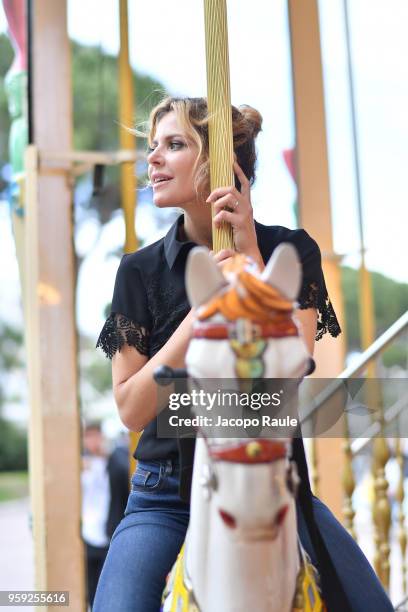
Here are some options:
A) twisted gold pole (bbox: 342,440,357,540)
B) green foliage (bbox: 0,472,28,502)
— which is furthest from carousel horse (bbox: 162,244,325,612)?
green foliage (bbox: 0,472,28,502)

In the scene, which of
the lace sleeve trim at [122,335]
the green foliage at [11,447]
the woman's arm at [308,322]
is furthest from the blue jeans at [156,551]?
the green foliage at [11,447]

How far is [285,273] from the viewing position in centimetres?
139

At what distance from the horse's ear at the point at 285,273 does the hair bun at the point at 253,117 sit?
2.85ft

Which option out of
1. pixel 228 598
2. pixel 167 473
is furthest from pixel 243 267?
pixel 167 473

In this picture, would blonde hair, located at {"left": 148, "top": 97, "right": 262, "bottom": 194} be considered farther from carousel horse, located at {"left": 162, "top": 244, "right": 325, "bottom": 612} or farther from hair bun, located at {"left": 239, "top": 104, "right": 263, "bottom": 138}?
carousel horse, located at {"left": 162, "top": 244, "right": 325, "bottom": 612}

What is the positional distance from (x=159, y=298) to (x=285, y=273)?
647 millimetres

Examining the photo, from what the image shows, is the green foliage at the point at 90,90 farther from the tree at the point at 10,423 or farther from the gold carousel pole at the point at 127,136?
the gold carousel pole at the point at 127,136

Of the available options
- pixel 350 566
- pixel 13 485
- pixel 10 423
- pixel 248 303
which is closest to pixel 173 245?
pixel 248 303

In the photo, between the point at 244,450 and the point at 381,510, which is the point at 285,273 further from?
the point at 381,510

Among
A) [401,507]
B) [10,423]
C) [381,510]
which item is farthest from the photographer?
[10,423]

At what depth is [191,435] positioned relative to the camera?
5.52 ft

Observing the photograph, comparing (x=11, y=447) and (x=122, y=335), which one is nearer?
(x=122, y=335)

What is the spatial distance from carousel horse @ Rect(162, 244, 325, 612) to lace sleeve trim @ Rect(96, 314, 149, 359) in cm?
51

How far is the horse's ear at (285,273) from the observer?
4.52ft
